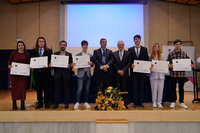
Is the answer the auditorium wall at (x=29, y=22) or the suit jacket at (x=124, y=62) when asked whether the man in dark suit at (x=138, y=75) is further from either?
the auditorium wall at (x=29, y=22)

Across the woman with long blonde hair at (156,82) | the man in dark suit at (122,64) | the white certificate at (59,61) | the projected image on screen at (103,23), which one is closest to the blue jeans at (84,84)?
the white certificate at (59,61)

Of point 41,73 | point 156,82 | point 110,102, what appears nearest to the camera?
point 110,102

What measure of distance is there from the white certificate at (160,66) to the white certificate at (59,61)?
1.78m

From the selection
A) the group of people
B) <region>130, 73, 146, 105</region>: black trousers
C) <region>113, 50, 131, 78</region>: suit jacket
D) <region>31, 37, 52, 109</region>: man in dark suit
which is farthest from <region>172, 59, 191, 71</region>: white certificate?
<region>31, 37, 52, 109</region>: man in dark suit

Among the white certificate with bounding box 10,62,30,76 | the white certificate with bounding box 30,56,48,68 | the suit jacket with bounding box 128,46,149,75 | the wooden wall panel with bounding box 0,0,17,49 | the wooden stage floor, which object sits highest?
the wooden wall panel with bounding box 0,0,17,49

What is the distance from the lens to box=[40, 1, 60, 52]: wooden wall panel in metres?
6.99

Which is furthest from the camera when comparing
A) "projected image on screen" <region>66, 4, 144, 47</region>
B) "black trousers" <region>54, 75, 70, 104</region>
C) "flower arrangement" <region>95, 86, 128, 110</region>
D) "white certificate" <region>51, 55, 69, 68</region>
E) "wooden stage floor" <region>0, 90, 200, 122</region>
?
"projected image on screen" <region>66, 4, 144, 47</region>

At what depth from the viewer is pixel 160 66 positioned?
3.42 m

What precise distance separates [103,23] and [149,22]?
6.47 feet

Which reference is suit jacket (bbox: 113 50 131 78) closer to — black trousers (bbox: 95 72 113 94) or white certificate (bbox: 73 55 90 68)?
black trousers (bbox: 95 72 113 94)

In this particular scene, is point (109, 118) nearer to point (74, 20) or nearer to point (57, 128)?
point (57, 128)

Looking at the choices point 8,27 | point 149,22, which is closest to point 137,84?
point 149,22

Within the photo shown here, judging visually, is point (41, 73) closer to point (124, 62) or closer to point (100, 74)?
point (100, 74)

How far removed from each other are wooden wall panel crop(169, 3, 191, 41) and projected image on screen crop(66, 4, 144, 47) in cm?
135
